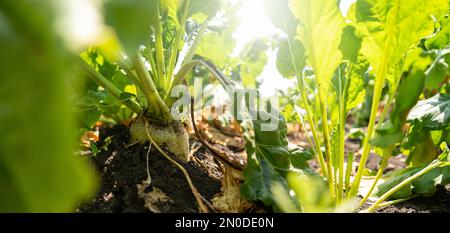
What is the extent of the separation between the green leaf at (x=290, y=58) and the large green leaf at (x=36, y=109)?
808 mm

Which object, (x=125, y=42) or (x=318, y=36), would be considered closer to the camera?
(x=125, y=42)

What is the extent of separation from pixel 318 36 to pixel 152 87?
0.41 metres

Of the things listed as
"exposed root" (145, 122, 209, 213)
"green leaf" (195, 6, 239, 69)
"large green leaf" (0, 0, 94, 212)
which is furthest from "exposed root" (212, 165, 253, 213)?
"green leaf" (195, 6, 239, 69)

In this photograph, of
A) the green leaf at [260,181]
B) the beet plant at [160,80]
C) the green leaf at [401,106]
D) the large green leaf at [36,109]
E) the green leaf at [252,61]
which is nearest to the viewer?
the large green leaf at [36,109]

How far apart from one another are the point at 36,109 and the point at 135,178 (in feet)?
2.16

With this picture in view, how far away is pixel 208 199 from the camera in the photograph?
1.00 metres

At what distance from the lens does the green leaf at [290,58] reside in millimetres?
1096

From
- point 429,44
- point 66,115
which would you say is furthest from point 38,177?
point 429,44

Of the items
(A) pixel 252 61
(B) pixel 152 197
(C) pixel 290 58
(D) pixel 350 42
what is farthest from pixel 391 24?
(A) pixel 252 61

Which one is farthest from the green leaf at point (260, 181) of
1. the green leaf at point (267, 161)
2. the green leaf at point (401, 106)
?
the green leaf at point (401, 106)

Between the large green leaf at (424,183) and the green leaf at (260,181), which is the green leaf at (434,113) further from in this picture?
the green leaf at (260,181)

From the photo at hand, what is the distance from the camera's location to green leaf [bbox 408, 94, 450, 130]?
1070 mm
